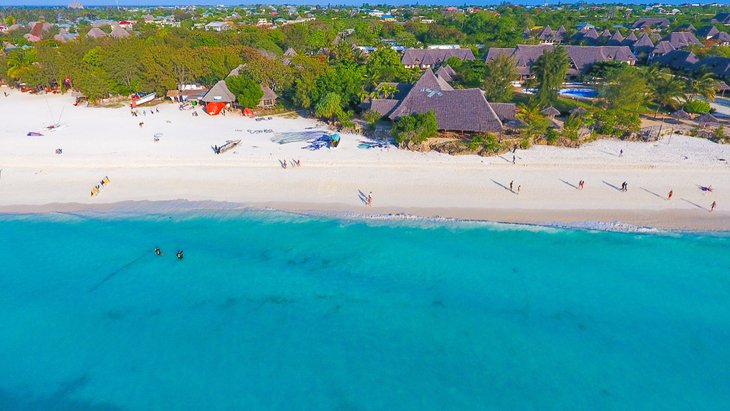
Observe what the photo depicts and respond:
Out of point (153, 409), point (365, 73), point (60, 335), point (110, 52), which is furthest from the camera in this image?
point (110, 52)

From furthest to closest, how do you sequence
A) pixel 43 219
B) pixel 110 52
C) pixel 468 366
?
pixel 110 52 → pixel 43 219 → pixel 468 366

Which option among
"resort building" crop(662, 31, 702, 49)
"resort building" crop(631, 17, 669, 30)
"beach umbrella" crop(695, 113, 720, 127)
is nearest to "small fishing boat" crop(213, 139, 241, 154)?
"beach umbrella" crop(695, 113, 720, 127)

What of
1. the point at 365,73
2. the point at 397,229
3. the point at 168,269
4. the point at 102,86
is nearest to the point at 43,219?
the point at 168,269

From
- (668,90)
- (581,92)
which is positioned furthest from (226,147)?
(581,92)

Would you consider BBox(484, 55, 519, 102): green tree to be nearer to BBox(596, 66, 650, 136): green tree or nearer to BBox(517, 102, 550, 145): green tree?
BBox(517, 102, 550, 145): green tree

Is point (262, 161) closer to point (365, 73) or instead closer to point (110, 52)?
point (365, 73)

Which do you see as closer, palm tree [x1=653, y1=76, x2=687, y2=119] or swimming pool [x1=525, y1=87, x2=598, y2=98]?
palm tree [x1=653, y1=76, x2=687, y2=119]
